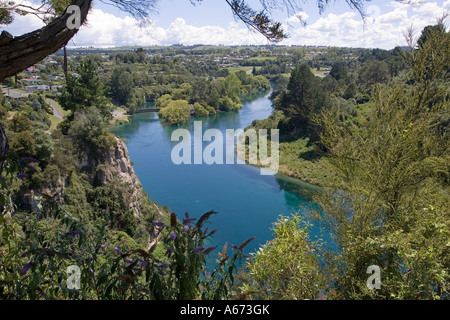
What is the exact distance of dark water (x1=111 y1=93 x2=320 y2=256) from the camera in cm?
1494

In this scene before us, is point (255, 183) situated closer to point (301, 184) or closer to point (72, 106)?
point (301, 184)

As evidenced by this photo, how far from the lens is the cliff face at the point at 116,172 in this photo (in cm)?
1402

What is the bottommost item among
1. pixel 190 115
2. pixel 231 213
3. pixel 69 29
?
pixel 231 213

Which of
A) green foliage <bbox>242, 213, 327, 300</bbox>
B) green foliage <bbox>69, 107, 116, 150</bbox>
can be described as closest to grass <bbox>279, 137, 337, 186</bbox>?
green foliage <bbox>69, 107, 116, 150</bbox>

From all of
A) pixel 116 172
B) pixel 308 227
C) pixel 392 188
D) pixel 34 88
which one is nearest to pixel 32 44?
pixel 392 188

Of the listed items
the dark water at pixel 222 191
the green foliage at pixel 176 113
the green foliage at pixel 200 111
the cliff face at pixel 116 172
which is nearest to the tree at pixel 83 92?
the cliff face at pixel 116 172

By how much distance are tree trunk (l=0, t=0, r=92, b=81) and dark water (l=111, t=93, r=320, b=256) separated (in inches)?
445

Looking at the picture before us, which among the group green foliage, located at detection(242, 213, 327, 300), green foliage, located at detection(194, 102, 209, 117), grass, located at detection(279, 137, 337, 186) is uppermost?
green foliage, located at detection(194, 102, 209, 117)

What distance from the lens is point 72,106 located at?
16.3 m

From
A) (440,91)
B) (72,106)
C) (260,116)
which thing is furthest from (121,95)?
(440,91)

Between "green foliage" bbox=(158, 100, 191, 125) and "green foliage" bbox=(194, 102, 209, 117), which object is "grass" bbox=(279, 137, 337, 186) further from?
"green foliage" bbox=(194, 102, 209, 117)

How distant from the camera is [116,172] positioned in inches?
581

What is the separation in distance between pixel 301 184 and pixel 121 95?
29.9 m

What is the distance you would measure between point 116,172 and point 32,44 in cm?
1335
